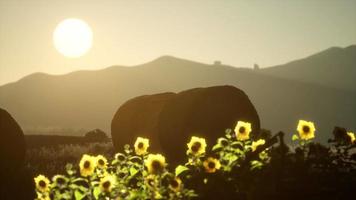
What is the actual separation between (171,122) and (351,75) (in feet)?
389

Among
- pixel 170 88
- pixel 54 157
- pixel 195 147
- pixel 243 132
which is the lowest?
pixel 54 157

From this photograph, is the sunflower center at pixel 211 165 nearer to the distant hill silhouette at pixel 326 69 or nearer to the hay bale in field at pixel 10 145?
the hay bale in field at pixel 10 145

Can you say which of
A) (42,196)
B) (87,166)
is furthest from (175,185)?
(42,196)

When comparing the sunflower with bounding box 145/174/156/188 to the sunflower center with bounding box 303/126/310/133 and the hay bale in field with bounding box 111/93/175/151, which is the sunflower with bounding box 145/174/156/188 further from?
the hay bale in field with bounding box 111/93/175/151

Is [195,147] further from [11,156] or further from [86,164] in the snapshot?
[11,156]

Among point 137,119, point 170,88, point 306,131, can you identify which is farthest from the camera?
point 170,88

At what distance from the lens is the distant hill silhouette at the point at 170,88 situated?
9912 centimetres

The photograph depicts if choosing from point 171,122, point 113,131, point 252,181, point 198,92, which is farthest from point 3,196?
point 252,181

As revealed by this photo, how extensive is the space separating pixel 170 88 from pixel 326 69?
1578 inches

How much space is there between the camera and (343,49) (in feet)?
431

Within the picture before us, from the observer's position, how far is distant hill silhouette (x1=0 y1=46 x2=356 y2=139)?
99.1 meters

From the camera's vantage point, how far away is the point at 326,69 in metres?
125

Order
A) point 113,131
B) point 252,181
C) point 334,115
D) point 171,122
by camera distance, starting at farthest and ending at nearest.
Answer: point 334,115
point 113,131
point 171,122
point 252,181

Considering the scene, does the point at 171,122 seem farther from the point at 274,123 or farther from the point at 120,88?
the point at 120,88
